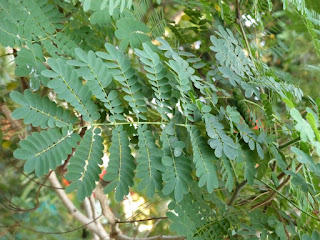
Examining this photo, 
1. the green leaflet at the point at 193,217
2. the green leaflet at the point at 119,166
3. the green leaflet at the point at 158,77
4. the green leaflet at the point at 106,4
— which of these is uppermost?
the green leaflet at the point at 106,4

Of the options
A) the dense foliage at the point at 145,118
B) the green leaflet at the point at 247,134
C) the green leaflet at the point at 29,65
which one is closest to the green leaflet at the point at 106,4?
the dense foliage at the point at 145,118

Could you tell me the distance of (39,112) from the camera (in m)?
0.51

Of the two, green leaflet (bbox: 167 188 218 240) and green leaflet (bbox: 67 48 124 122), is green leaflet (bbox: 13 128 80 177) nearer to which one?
green leaflet (bbox: 67 48 124 122)

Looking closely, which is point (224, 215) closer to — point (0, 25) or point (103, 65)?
point (103, 65)

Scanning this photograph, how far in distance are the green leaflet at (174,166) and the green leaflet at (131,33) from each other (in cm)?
14

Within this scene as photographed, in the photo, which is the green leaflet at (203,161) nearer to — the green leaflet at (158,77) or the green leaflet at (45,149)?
the green leaflet at (158,77)

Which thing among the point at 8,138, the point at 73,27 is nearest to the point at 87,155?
the point at 73,27

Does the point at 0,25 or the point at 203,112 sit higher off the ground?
the point at 0,25

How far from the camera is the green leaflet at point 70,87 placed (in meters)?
0.50

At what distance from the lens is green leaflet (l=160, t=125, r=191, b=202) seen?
546 mm

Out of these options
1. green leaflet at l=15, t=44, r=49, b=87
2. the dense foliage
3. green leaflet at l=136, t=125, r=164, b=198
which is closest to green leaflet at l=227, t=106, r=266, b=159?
the dense foliage

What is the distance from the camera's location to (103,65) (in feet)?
1.76

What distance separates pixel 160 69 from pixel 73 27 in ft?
0.71

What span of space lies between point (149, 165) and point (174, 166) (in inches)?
1.3
